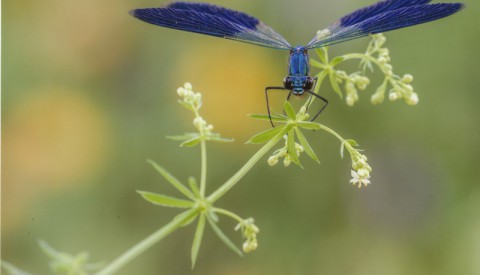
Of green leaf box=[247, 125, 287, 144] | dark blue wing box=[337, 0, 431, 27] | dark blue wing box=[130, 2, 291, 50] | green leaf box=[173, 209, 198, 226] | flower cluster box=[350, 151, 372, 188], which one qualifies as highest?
dark blue wing box=[337, 0, 431, 27]

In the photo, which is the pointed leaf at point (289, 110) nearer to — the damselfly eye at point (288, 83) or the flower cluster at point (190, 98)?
the damselfly eye at point (288, 83)

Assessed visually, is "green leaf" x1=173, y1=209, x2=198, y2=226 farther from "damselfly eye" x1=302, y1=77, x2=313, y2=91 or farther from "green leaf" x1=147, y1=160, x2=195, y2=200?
"damselfly eye" x1=302, y1=77, x2=313, y2=91

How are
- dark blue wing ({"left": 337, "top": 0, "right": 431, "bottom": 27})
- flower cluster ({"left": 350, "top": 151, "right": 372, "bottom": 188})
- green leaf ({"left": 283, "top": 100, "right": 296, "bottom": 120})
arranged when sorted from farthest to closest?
dark blue wing ({"left": 337, "top": 0, "right": 431, "bottom": 27}), flower cluster ({"left": 350, "top": 151, "right": 372, "bottom": 188}), green leaf ({"left": 283, "top": 100, "right": 296, "bottom": 120})

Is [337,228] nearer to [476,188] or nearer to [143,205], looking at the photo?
[476,188]

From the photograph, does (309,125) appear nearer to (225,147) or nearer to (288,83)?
(288,83)

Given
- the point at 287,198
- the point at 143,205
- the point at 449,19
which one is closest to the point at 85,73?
the point at 143,205

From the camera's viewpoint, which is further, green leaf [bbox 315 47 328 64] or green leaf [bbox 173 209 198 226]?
green leaf [bbox 315 47 328 64]

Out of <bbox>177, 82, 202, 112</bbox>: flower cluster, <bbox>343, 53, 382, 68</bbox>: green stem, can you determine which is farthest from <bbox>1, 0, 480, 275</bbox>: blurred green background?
<bbox>177, 82, 202, 112</bbox>: flower cluster
